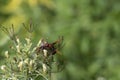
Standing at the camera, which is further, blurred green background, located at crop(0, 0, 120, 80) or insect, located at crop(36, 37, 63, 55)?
blurred green background, located at crop(0, 0, 120, 80)

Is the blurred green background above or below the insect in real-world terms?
above

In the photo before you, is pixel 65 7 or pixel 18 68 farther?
pixel 65 7

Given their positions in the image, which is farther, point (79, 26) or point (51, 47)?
point (79, 26)

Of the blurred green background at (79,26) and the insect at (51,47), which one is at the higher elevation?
the blurred green background at (79,26)

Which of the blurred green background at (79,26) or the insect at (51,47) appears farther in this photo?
the blurred green background at (79,26)

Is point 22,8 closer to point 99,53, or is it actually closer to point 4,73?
point 99,53

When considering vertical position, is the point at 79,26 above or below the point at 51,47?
above

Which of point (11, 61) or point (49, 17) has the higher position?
point (49, 17)

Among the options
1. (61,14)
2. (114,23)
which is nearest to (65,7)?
(61,14)
